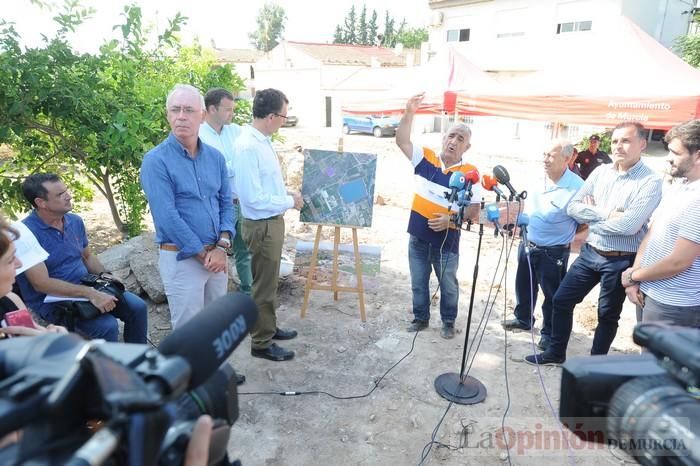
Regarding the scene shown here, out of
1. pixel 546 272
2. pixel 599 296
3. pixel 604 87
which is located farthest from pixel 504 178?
pixel 604 87

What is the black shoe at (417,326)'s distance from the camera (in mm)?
4054

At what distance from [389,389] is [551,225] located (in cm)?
188

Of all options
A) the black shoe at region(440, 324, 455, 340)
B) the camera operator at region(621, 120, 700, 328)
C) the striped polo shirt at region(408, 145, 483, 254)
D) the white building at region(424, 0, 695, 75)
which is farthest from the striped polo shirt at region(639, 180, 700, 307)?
the white building at region(424, 0, 695, 75)

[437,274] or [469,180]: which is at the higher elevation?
[469,180]

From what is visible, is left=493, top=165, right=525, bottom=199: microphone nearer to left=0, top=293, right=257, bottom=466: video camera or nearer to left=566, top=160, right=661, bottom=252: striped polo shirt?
left=566, top=160, right=661, bottom=252: striped polo shirt

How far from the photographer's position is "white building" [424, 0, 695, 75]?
53.0ft

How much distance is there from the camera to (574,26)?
55.3ft

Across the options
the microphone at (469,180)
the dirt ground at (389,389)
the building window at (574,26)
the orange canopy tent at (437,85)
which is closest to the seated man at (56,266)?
the dirt ground at (389,389)

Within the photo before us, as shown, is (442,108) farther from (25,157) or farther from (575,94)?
(25,157)

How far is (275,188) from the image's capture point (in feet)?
11.0

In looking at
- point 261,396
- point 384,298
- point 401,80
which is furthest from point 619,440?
point 401,80

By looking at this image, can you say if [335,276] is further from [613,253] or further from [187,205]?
[613,253]

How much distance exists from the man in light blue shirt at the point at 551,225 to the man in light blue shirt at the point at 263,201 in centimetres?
199

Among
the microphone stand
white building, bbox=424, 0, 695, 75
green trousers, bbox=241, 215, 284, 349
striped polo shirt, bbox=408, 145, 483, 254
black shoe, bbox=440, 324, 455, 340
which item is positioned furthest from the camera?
white building, bbox=424, 0, 695, 75
